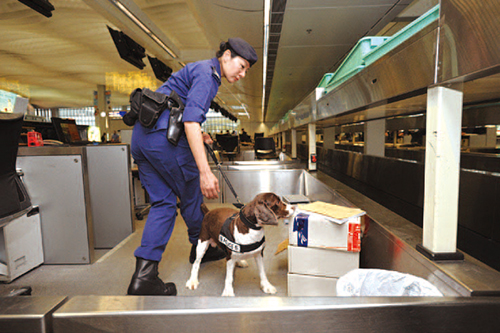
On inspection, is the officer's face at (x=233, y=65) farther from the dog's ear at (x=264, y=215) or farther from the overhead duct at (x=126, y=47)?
the overhead duct at (x=126, y=47)

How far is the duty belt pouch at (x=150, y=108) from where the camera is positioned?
1.61 meters

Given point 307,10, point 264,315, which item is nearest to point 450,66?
point 264,315

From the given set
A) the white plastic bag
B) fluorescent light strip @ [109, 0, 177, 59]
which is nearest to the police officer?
the white plastic bag

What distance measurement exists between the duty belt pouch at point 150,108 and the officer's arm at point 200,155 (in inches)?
8.7

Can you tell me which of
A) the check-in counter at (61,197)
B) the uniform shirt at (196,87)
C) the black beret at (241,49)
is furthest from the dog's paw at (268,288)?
the check-in counter at (61,197)

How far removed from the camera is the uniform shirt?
1.54 meters

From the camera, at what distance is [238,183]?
161 inches

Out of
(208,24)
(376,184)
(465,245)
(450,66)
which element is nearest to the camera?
(450,66)

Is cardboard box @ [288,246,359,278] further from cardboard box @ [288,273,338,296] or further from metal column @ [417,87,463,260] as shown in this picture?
metal column @ [417,87,463,260]

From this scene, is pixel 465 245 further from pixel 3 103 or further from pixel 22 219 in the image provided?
pixel 3 103

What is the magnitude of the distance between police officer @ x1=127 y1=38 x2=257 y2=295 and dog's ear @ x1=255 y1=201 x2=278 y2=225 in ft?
0.98

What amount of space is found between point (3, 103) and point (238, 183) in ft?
19.5

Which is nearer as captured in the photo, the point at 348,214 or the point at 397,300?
the point at 397,300

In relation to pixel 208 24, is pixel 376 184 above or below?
below
